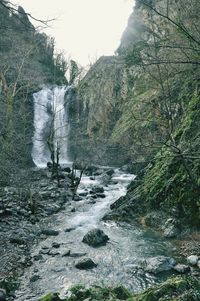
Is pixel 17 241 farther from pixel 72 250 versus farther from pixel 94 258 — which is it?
pixel 94 258

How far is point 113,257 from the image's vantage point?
9.83 m

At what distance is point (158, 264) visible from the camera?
873 cm

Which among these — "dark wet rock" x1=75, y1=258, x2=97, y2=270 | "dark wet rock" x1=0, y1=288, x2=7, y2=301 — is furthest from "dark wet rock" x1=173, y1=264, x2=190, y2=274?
"dark wet rock" x1=0, y1=288, x2=7, y2=301

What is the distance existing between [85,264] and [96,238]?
1.88 meters

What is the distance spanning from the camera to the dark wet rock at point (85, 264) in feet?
30.0

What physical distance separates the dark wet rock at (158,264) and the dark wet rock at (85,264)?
1337mm

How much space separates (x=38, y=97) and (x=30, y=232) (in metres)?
29.3

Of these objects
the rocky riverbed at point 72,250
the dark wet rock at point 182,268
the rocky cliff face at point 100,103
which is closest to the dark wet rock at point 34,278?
the rocky riverbed at point 72,250

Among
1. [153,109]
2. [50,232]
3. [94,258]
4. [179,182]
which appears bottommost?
[50,232]

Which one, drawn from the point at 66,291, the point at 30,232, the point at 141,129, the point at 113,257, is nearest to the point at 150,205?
the point at 113,257

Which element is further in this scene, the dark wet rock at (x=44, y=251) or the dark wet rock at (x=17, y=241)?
the dark wet rock at (x=17, y=241)

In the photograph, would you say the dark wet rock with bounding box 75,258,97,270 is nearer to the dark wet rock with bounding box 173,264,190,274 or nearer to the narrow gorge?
the narrow gorge

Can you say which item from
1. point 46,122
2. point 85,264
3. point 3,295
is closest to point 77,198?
point 85,264

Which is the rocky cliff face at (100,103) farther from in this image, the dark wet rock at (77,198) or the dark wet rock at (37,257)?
the dark wet rock at (37,257)
